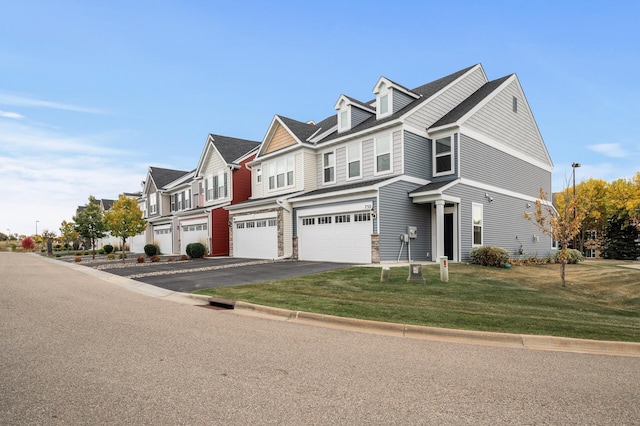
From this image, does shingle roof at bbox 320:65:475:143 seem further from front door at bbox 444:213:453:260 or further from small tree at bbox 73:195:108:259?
small tree at bbox 73:195:108:259

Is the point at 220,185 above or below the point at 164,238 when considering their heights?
above

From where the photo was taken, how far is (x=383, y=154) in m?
19.3

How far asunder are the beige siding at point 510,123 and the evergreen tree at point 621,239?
20.4 metres

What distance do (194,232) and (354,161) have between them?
1609 centimetres

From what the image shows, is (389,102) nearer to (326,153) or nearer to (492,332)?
(326,153)

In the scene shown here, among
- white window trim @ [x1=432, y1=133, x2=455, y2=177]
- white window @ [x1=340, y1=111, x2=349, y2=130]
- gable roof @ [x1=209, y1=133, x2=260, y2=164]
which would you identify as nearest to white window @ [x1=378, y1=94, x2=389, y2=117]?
white window @ [x1=340, y1=111, x2=349, y2=130]

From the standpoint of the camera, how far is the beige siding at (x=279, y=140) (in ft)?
80.3

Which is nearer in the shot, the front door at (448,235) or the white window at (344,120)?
the front door at (448,235)

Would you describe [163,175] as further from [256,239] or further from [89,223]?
[256,239]

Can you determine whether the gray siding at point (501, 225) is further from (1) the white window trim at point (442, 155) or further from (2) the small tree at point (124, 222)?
(2) the small tree at point (124, 222)

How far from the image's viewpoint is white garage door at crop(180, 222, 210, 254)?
2836cm

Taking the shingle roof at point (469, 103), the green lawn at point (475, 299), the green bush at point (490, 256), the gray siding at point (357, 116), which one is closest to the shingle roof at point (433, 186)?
the shingle roof at point (469, 103)

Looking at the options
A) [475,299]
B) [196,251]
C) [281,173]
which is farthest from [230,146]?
[475,299]

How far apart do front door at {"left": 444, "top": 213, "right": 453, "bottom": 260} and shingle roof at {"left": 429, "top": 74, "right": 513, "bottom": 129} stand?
4.94 m
